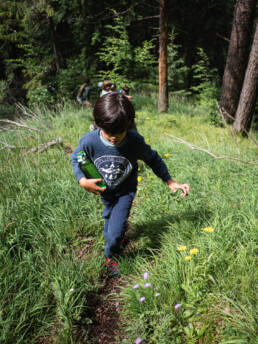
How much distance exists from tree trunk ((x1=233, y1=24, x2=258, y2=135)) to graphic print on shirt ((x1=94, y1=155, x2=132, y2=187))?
3358 millimetres

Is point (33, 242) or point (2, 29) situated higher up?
point (2, 29)

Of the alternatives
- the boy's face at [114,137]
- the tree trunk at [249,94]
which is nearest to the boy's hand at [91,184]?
the boy's face at [114,137]

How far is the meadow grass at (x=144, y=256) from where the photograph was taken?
1.46 meters

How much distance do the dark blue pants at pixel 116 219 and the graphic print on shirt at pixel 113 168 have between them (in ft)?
0.59

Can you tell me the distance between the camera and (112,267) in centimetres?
203

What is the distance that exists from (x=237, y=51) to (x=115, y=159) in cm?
559

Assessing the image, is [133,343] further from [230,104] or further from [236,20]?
[236,20]

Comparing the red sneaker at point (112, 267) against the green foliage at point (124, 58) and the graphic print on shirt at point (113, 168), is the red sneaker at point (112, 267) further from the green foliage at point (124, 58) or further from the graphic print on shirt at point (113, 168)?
the green foliage at point (124, 58)

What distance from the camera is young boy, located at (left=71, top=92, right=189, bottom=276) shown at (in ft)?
4.95

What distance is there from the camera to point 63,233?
2297 mm

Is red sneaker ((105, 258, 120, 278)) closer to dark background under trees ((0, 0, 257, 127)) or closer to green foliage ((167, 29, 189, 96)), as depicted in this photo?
dark background under trees ((0, 0, 257, 127))

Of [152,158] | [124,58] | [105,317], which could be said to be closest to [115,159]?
[152,158]

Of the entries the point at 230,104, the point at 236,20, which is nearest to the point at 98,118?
the point at 230,104

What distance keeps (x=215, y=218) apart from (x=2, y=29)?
10.8 m
